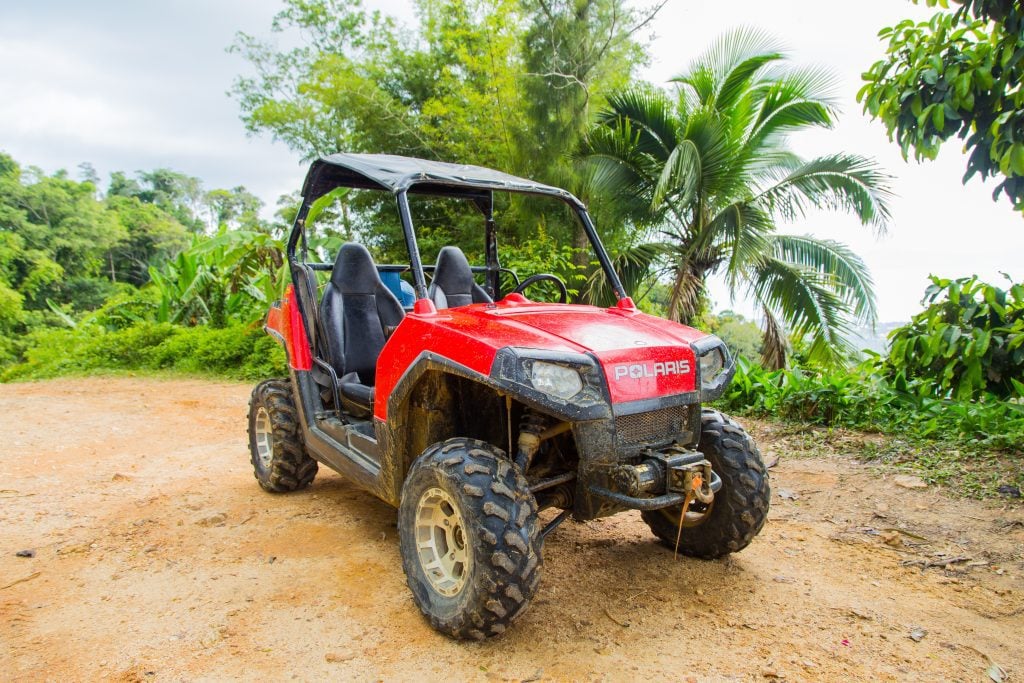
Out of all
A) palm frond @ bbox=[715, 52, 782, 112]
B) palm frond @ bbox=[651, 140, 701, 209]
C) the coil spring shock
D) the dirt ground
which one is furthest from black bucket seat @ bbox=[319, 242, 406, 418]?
palm frond @ bbox=[715, 52, 782, 112]

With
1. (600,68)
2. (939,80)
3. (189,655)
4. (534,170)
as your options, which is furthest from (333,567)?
(600,68)

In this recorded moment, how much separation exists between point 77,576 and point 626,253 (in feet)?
29.6

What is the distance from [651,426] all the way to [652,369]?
0.84 ft

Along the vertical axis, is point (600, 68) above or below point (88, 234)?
above

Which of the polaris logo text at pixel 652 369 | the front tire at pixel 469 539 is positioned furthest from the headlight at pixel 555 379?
the front tire at pixel 469 539

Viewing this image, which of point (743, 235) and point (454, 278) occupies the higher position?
point (743, 235)

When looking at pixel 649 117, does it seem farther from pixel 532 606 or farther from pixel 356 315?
pixel 532 606

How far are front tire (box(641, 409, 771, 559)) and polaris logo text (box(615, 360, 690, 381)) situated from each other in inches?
19.6

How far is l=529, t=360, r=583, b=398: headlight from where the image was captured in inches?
102

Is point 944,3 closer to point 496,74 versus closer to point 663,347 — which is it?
point 663,347

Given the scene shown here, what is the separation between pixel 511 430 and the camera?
325 cm

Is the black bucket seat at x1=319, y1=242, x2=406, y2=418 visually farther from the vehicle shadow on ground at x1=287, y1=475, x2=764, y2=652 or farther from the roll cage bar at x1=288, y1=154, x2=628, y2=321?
the vehicle shadow on ground at x1=287, y1=475, x2=764, y2=652

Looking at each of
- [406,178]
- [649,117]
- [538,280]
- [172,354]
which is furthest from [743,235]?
[172,354]

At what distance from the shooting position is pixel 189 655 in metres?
2.68
